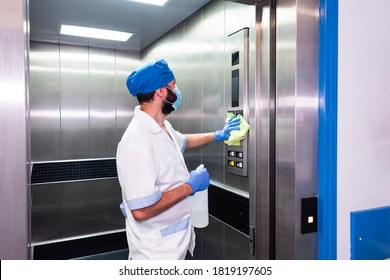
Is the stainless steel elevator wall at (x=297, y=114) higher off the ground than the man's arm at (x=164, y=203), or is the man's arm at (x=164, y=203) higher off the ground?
the stainless steel elevator wall at (x=297, y=114)

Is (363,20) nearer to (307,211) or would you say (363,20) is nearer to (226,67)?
(307,211)

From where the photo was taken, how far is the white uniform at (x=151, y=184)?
161cm

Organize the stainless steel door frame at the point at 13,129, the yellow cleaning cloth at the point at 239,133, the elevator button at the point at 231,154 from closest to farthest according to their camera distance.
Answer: the stainless steel door frame at the point at 13,129
the yellow cleaning cloth at the point at 239,133
the elevator button at the point at 231,154

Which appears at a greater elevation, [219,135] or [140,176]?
[219,135]

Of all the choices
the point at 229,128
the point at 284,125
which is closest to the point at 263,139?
the point at 284,125

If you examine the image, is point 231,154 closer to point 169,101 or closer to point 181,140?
point 181,140

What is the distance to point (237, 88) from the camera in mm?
2346

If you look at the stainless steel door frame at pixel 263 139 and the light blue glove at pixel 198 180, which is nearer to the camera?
the stainless steel door frame at pixel 263 139

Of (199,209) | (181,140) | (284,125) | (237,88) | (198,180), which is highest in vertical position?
(237,88)

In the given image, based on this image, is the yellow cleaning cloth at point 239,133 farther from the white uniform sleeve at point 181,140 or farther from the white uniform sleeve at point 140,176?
the white uniform sleeve at point 140,176

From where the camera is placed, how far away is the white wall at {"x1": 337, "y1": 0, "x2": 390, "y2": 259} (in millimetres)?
1503

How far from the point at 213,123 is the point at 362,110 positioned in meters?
1.40

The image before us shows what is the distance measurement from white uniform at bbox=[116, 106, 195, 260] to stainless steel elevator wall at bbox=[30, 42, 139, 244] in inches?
113

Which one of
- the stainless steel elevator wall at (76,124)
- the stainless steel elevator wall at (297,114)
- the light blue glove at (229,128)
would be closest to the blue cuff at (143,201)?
the stainless steel elevator wall at (297,114)
